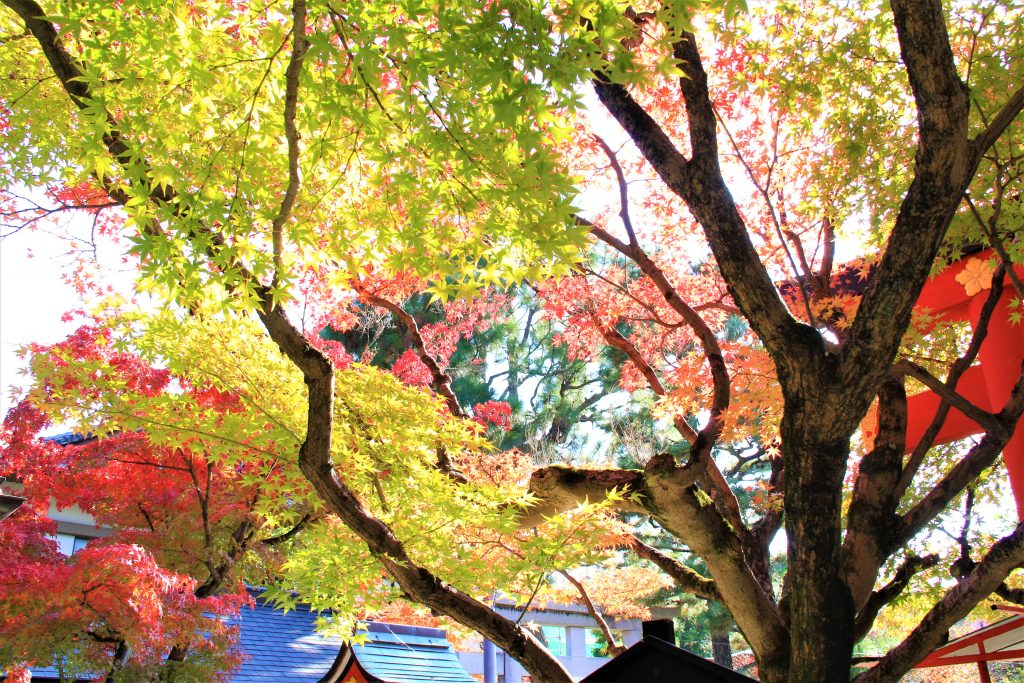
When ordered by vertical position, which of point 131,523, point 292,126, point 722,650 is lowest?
point 722,650

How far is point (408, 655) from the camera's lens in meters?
8.23

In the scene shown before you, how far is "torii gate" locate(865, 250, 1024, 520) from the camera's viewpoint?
6723mm

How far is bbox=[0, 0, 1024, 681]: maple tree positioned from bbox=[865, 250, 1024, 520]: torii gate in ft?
3.13

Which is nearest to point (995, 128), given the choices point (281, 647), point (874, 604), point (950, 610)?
point (950, 610)

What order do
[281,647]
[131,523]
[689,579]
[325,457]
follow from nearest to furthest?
1. [325,457]
2. [689,579]
3. [131,523]
4. [281,647]

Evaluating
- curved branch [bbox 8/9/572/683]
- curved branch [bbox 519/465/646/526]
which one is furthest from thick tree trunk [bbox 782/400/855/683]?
curved branch [bbox 8/9/572/683]

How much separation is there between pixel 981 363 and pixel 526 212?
6.61 metres

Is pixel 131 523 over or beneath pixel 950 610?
over

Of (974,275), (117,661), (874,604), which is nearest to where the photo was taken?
(874,604)

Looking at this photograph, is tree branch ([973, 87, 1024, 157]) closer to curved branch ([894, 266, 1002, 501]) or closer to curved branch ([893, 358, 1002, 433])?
curved branch ([893, 358, 1002, 433])

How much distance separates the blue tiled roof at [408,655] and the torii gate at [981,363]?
5052mm

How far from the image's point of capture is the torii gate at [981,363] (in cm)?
672

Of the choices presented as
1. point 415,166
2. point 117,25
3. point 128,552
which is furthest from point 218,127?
point 128,552

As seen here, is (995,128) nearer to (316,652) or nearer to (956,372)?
(956,372)
